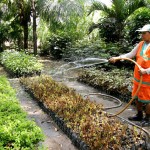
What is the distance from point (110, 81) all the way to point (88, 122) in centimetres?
359

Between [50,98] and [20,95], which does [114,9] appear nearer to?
[20,95]

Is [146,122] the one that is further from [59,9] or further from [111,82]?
[59,9]

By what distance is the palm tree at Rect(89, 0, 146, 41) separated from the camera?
12.0 metres

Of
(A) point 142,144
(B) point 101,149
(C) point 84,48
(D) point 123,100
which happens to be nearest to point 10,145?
(B) point 101,149

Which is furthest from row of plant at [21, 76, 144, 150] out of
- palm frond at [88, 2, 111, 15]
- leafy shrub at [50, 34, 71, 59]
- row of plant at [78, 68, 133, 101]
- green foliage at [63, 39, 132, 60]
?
leafy shrub at [50, 34, 71, 59]

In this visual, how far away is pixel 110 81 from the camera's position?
7.81 metres

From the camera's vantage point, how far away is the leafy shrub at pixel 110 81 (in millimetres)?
7291

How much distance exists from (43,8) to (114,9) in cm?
375

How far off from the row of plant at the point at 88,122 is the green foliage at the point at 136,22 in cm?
586

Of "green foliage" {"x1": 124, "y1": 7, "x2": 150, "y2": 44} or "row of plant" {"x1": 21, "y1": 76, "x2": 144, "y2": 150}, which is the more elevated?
"green foliage" {"x1": 124, "y1": 7, "x2": 150, "y2": 44}

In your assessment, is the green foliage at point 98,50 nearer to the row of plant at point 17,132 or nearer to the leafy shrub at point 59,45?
the leafy shrub at point 59,45

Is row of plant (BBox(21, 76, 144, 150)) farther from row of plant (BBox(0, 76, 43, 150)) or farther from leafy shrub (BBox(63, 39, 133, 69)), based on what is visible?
leafy shrub (BBox(63, 39, 133, 69))

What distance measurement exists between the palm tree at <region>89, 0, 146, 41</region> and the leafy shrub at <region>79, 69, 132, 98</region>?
3728 mm

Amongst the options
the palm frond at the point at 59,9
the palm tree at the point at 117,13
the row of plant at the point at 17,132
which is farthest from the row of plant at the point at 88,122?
the palm frond at the point at 59,9
